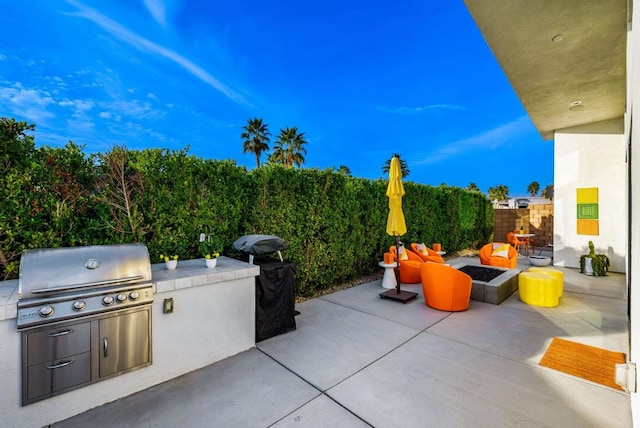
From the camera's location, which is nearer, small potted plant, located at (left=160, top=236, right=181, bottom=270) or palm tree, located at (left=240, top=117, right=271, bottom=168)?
small potted plant, located at (left=160, top=236, right=181, bottom=270)

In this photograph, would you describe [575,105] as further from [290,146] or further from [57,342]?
[290,146]

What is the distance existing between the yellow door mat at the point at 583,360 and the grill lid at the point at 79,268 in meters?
4.47

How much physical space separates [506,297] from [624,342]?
1911mm

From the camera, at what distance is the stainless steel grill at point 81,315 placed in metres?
2.02

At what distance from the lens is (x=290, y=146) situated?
26.1 meters

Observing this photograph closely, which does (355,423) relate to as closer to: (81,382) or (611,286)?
(81,382)

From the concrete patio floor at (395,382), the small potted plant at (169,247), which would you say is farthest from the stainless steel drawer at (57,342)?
the small potted plant at (169,247)

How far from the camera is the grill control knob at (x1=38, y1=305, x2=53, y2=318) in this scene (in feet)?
6.61

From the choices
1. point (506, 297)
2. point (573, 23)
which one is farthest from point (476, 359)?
point (573, 23)

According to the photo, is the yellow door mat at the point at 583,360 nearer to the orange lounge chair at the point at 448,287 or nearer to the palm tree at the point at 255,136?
the orange lounge chair at the point at 448,287

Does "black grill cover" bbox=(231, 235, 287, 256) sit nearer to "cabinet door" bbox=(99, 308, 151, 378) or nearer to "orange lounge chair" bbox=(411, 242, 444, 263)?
"cabinet door" bbox=(99, 308, 151, 378)

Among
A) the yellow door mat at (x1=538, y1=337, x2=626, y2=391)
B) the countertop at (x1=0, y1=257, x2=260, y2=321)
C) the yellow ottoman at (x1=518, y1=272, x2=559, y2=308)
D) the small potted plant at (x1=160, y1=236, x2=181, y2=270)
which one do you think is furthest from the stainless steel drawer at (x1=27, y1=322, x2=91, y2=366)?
the yellow ottoman at (x1=518, y1=272, x2=559, y2=308)

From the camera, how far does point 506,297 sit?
530cm

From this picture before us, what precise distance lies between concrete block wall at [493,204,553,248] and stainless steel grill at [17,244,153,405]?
15683 mm
